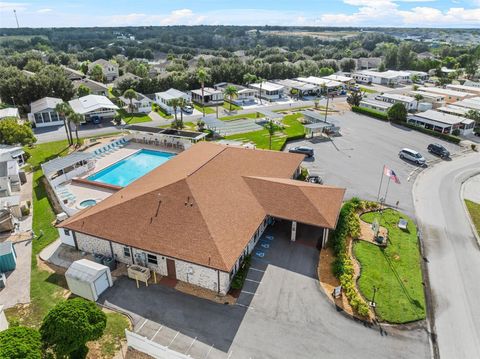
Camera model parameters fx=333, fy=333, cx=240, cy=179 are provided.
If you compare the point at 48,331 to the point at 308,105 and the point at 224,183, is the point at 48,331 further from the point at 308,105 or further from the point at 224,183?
the point at 308,105

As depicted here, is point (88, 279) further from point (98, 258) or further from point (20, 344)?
point (20, 344)

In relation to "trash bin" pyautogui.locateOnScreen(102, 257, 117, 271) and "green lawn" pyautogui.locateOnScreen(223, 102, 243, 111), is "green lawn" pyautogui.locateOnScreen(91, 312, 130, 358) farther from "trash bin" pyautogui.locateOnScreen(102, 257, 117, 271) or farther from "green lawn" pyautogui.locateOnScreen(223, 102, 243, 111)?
"green lawn" pyautogui.locateOnScreen(223, 102, 243, 111)

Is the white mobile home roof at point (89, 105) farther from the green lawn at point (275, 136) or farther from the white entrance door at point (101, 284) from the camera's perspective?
the white entrance door at point (101, 284)

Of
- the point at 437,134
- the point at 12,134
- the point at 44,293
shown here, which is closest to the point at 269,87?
the point at 437,134

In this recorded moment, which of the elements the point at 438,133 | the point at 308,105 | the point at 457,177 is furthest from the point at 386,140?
the point at 308,105

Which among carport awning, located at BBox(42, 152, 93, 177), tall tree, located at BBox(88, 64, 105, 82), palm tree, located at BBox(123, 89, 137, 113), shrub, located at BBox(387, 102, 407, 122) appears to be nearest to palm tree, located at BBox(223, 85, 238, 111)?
palm tree, located at BBox(123, 89, 137, 113)

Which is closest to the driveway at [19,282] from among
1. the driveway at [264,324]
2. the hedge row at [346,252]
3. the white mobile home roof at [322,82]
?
the driveway at [264,324]
